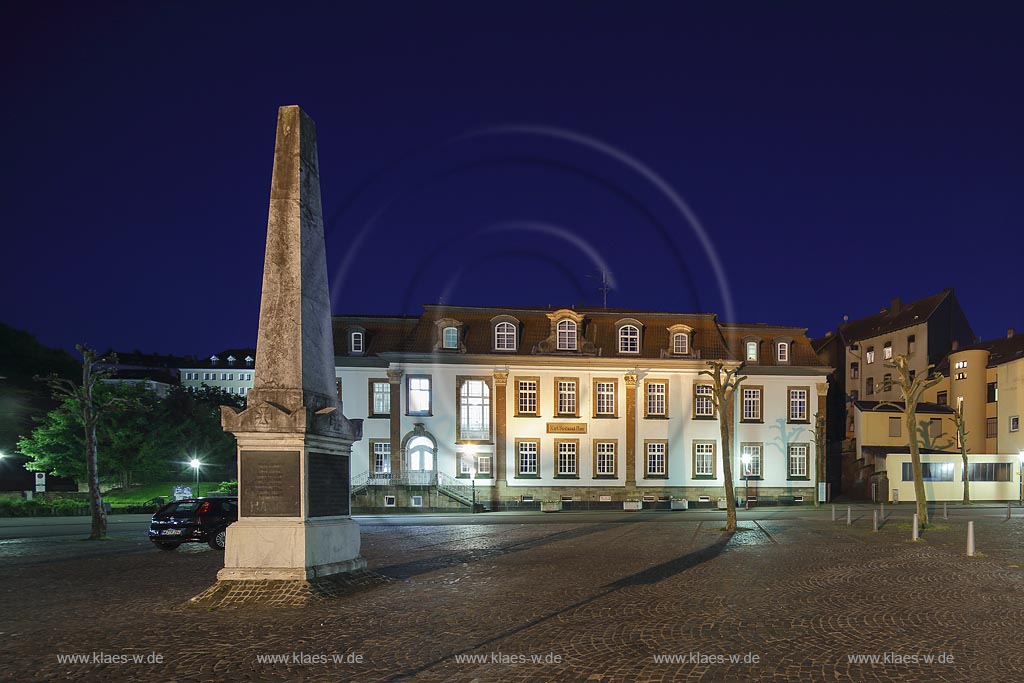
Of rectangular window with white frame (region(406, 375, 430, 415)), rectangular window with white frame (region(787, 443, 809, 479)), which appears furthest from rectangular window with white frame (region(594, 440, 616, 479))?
rectangular window with white frame (region(787, 443, 809, 479))

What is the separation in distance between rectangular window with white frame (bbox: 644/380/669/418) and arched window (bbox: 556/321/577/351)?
5.90m

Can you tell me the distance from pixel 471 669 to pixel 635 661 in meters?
2.16

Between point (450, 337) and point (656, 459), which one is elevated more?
point (450, 337)

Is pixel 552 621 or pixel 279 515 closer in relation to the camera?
pixel 552 621

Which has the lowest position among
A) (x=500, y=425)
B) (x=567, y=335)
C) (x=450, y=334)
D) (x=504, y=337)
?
(x=500, y=425)

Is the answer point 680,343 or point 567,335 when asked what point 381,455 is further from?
point 680,343

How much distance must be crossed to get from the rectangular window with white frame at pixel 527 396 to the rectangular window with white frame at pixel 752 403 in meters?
14.9

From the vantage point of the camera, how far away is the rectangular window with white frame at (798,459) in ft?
169

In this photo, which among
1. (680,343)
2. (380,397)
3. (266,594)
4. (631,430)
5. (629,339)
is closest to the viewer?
(266,594)

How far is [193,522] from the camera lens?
76.9 ft

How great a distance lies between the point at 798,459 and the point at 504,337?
23034mm

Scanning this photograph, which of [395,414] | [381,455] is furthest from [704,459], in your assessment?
[381,455]

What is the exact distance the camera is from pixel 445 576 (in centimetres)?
1642

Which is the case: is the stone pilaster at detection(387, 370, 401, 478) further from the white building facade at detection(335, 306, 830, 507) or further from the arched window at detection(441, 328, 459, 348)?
the arched window at detection(441, 328, 459, 348)
